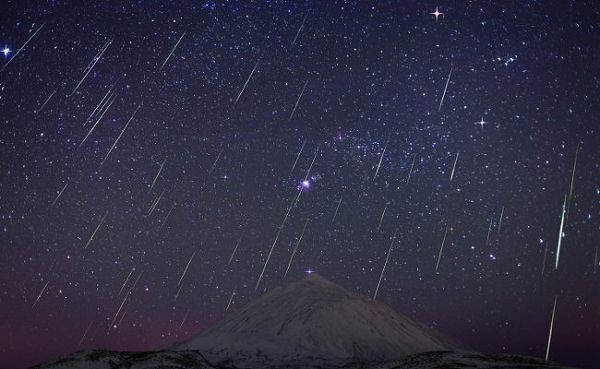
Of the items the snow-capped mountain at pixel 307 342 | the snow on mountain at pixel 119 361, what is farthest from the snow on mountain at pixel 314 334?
the snow on mountain at pixel 119 361

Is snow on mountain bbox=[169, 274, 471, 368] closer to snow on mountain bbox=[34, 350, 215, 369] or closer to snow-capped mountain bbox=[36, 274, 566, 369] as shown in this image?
snow-capped mountain bbox=[36, 274, 566, 369]

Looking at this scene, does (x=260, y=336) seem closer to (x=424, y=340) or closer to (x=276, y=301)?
(x=276, y=301)

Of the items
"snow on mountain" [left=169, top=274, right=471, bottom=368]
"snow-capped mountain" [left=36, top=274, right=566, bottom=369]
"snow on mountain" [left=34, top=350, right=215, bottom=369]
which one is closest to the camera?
"snow on mountain" [left=34, top=350, right=215, bottom=369]

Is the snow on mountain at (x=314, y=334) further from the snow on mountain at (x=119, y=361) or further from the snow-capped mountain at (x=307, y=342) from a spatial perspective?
the snow on mountain at (x=119, y=361)

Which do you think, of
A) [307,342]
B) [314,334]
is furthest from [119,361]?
[314,334]

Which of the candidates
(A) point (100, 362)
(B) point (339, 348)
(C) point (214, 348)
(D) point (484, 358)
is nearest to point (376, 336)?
(B) point (339, 348)

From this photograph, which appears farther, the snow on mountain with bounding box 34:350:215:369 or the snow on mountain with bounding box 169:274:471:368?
the snow on mountain with bounding box 169:274:471:368

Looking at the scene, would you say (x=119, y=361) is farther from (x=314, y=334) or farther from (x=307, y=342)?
(x=314, y=334)

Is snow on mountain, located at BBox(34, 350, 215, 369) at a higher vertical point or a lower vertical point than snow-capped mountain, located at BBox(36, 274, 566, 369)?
lower

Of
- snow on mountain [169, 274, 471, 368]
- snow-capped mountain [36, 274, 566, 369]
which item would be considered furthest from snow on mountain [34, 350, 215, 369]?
snow on mountain [169, 274, 471, 368]
